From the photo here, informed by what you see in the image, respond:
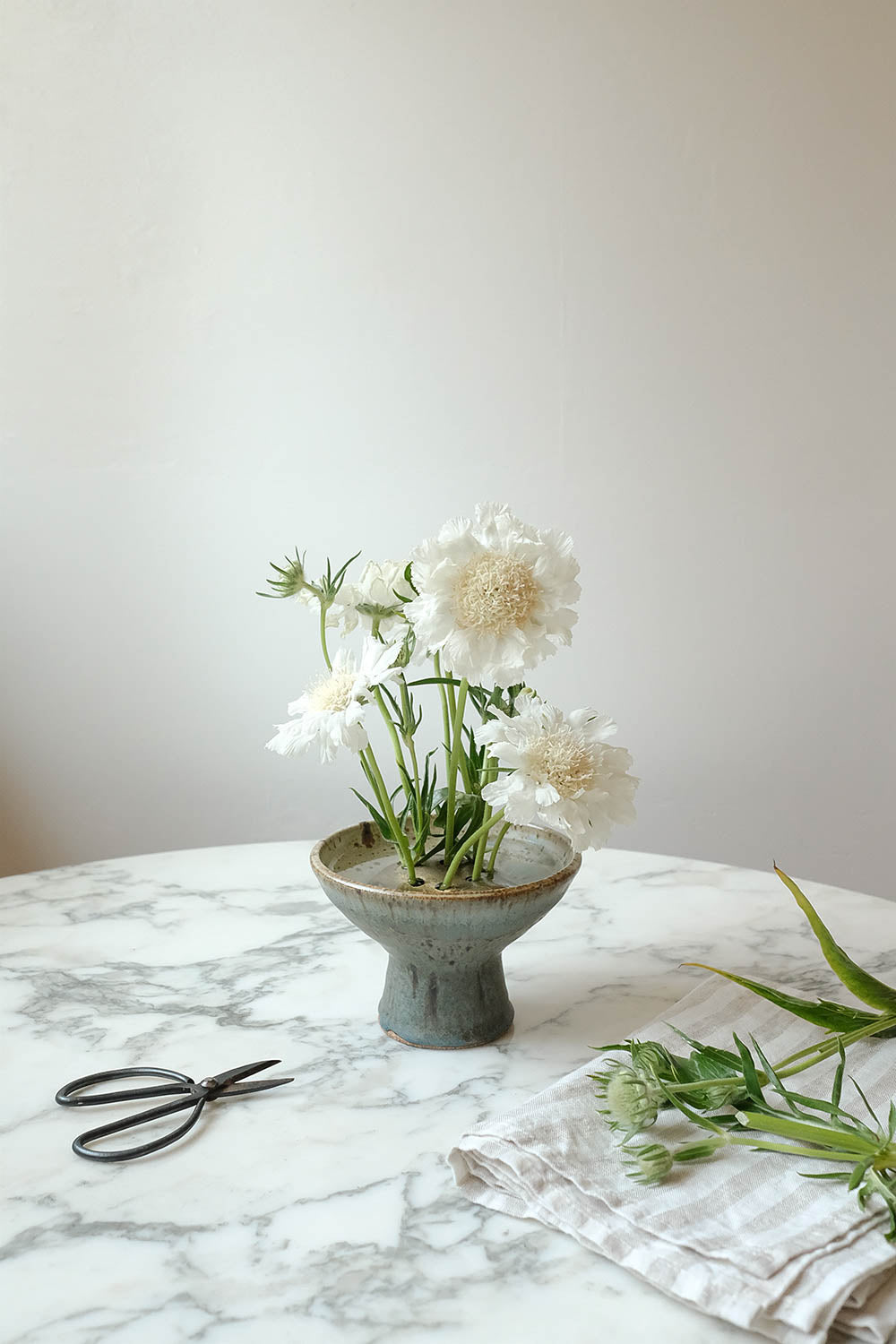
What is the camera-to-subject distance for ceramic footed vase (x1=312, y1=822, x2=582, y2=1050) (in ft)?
2.74

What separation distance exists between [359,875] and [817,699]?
1.28 meters

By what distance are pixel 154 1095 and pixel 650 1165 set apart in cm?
36

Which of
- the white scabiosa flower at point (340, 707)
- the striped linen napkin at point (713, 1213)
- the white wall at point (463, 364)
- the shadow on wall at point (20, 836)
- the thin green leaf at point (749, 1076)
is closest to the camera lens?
the striped linen napkin at point (713, 1213)

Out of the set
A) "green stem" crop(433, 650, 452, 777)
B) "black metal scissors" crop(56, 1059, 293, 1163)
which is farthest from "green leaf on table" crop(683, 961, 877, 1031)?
"black metal scissors" crop(56, 1059, 293, 1163)

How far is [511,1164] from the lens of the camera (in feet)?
2.26

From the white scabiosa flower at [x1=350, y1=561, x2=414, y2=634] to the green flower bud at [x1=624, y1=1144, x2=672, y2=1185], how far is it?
0.42 meters

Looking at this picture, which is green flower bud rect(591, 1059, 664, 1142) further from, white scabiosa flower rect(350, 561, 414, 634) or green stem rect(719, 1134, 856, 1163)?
white scabiosa flower rect(350, 561, 414, 634)

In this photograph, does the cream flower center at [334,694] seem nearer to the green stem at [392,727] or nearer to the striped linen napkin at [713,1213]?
the green stem at [392,727]

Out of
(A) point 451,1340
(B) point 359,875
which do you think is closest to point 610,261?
(B) point 359,875

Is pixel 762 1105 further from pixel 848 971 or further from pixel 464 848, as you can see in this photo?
pixel 464 848

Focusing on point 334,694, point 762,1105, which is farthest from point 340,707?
point 762,1105

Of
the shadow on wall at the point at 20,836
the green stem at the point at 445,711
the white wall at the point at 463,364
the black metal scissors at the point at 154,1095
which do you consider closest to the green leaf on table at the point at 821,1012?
the green stem at the point at 445,711

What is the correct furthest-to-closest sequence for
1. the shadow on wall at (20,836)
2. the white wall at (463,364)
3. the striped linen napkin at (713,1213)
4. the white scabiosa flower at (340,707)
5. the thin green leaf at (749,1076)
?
1. the shadow on wall at (20,836)
2. the white wall at (463,364)
3. the white scabiosa flower at (340,707)
4. the thin green leaf at (749,1076)
5. the striped linen napkin at (713,1213)

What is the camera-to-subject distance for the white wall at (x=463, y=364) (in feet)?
6.10
